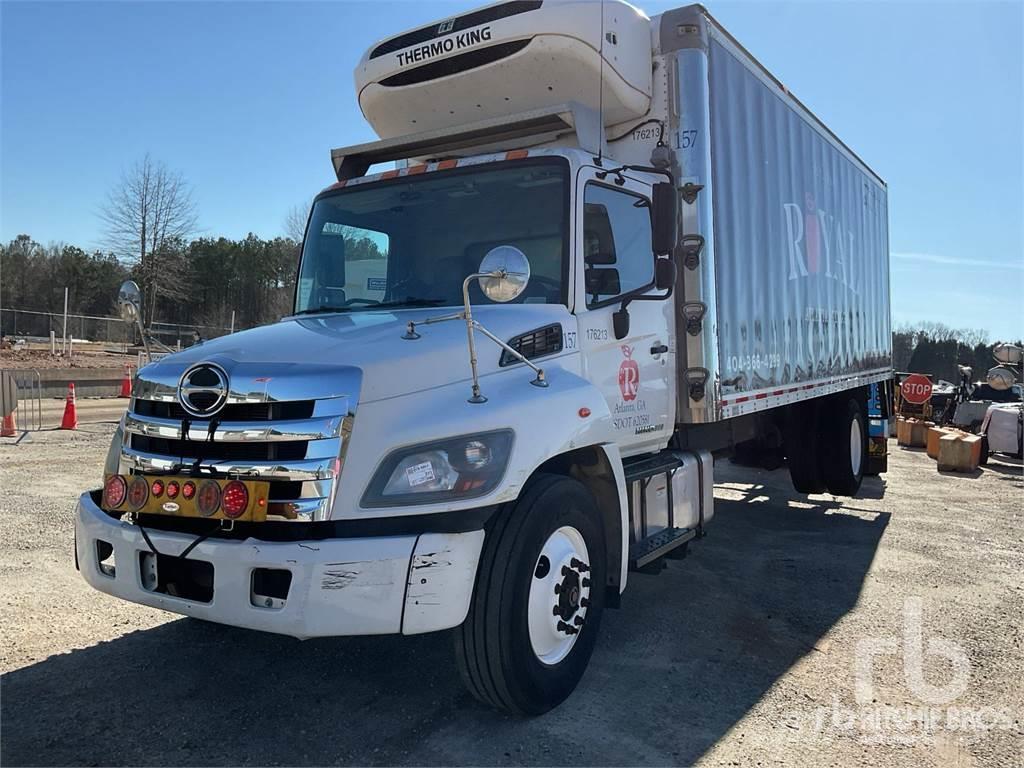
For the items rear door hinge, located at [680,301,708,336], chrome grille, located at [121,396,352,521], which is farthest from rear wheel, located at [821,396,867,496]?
chrome grille, located at [121,396,352,521]

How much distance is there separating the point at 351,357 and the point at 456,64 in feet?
8.94

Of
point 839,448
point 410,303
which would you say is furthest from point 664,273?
point 839,448

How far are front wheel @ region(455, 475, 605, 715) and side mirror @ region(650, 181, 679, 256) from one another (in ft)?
4.97

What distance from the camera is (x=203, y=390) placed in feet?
10.5

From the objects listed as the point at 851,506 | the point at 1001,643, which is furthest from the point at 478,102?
the point at 851,506

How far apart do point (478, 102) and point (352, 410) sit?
2928 mm

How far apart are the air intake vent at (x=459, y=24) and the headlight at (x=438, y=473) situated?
3.02 meters

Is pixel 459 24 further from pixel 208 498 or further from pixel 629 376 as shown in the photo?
pixel 208 498

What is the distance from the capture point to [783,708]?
3730 millimetres

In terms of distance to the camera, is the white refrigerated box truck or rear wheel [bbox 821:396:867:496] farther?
rear wheel [bbox 821:396:867:496]

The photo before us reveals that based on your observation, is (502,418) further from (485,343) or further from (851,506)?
(851,506)

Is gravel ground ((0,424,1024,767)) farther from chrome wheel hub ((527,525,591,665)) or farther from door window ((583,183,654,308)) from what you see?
door window ((583,183,654,308))

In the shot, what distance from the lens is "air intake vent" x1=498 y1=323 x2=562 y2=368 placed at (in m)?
3.71

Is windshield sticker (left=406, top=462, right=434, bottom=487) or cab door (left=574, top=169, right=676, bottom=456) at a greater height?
cab door (left=574, top=169, right=676, bottom=456)
